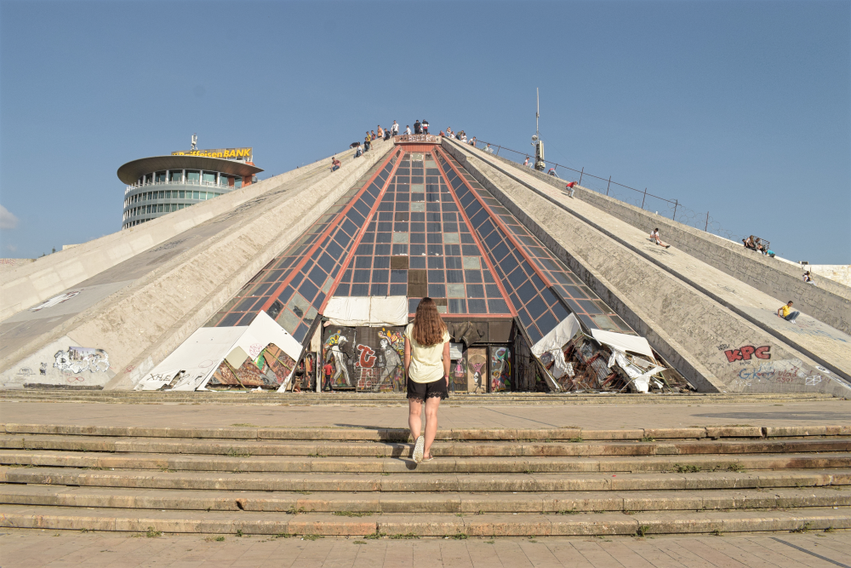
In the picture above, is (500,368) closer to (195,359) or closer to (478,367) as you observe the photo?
(478,367)

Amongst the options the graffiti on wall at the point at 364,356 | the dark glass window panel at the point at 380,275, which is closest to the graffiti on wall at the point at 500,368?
the graffiti on wall at the point at 364,356

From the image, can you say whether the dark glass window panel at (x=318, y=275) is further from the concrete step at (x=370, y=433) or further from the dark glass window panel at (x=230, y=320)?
the concrete step at (x=370, y=433)

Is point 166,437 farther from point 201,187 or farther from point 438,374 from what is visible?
point 201,187

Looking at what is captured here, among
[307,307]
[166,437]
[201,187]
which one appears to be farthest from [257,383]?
[201,187]

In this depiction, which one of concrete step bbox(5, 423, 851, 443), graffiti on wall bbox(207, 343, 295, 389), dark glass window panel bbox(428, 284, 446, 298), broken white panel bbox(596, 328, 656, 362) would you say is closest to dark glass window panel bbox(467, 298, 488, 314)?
dark glass window panel bbox(428, 284, 446, 298)

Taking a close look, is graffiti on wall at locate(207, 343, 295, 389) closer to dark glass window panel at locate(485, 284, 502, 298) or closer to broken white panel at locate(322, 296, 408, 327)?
broken white panel at locate(322, 296, 408, 327)

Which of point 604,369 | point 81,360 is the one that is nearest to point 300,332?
point 81,360

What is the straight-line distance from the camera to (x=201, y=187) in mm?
59875

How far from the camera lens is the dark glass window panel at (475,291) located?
73.6 ft

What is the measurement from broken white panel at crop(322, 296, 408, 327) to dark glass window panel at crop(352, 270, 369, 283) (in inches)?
47.7

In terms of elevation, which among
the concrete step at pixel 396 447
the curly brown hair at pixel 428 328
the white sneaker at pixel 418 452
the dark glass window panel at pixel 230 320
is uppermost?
Result: the curly brown hair at pixel 428 328

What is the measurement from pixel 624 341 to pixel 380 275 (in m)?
11.1

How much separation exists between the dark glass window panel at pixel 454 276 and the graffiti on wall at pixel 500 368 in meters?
3.61

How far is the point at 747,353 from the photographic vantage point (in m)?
15.2
